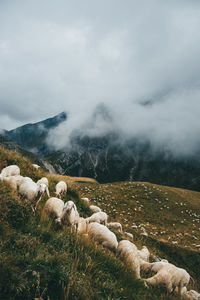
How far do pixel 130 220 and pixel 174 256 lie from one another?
37.1ft

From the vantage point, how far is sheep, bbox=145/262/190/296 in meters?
5.63

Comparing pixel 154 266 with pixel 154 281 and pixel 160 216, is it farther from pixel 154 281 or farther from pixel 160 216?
pixel 160 216

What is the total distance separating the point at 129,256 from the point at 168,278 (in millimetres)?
1430

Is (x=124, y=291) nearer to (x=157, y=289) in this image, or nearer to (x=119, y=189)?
(x=157, y=289)

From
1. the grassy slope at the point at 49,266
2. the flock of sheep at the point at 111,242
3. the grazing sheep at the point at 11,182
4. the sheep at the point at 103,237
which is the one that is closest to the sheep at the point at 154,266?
the flock of sheep at the point at 111,242

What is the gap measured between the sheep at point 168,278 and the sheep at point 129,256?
51cm

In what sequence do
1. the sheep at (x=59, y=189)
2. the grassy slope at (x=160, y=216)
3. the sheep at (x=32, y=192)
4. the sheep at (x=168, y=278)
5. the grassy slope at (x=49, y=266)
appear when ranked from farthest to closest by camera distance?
the grassy slope at (x=160, y=216) < the sheep at (x=59, y=189) < the sheep at (x=32, y=192) < the sheep at (x=168, y=278) < the grassy slope at (x=49, y=266)

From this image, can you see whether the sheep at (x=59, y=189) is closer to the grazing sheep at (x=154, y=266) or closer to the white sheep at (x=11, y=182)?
the white sheep at (x=11, y=182)

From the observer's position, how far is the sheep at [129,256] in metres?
5.65

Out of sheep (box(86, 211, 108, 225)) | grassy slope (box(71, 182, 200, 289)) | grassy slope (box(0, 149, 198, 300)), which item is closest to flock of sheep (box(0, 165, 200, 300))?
grassy slope (box(0, 149, 198, 300))

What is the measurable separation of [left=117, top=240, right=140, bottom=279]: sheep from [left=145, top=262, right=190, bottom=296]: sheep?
1.66ft

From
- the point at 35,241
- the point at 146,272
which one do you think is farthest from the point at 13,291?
the point at 146,272

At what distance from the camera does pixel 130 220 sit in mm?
28875

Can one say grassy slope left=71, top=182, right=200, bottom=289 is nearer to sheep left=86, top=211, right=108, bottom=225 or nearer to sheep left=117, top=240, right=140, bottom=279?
sheep left=86, top=211, right=108, bottom=225
